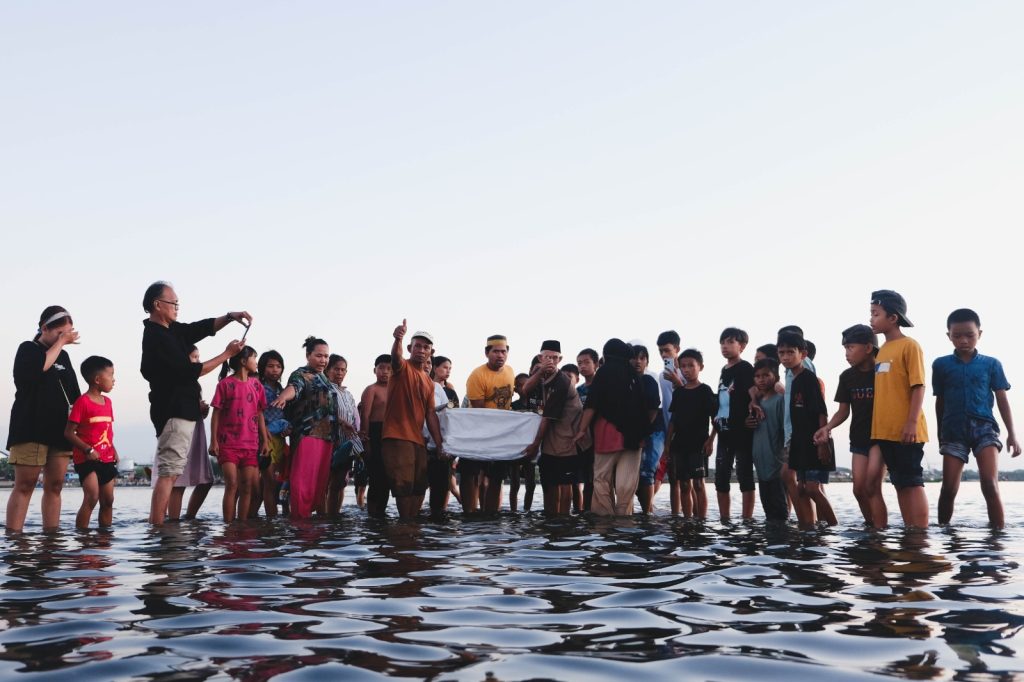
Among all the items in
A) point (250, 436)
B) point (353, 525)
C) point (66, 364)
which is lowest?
point (353, 525)

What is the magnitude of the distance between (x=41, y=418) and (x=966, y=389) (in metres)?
8.20

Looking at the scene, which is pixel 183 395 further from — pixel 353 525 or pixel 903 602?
pixel 903 602

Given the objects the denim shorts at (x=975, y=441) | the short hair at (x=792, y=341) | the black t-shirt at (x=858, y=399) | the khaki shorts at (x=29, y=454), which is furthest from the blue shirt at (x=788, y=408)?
the khaki shorts at (x=29, y=454)

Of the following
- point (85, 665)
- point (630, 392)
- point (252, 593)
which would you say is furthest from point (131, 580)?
point (630, 392)

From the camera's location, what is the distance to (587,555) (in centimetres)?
590

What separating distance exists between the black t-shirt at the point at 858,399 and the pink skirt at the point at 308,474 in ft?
18.1

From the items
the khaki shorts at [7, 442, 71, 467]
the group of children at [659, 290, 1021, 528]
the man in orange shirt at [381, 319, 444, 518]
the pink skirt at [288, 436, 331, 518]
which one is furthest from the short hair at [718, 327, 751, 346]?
the khaki shorts at [7, 442, 71, 467]

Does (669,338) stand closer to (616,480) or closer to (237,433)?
(616,480)

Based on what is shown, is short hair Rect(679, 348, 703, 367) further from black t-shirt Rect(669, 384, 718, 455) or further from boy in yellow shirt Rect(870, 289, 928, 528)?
boy in yellow shirt Rect(870, 289, 928, 528)

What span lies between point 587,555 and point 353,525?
3773 millimetres

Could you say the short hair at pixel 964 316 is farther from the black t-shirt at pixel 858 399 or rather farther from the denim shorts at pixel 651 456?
the denim shorts at pixel 651 456

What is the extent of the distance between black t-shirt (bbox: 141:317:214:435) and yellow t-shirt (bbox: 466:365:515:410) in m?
3.75

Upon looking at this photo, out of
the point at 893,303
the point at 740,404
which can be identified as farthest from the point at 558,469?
the point at 893,303

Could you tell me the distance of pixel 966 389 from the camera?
8406 mm
